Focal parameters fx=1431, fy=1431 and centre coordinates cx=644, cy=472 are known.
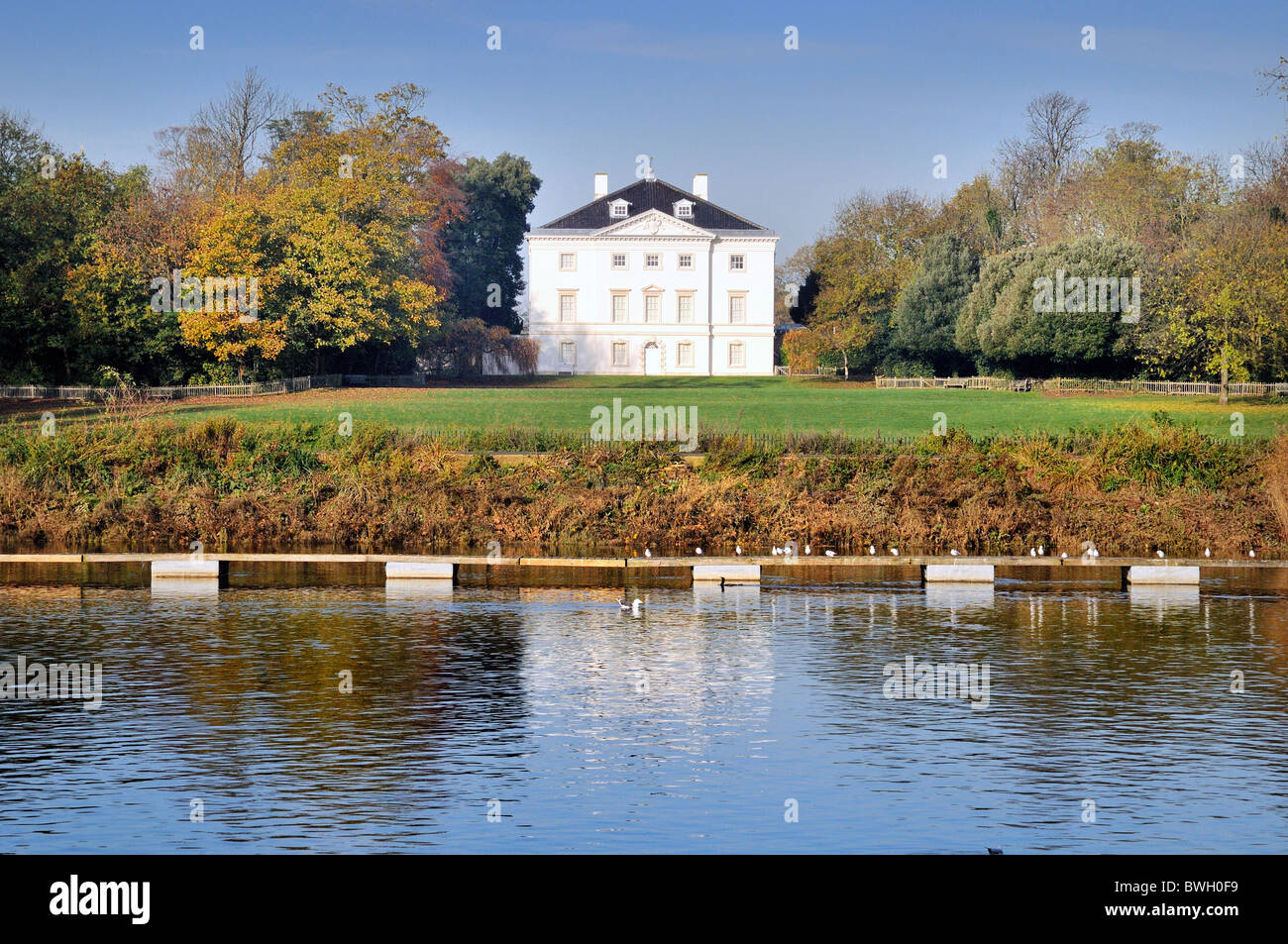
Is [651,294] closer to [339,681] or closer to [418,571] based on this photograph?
[418,571]

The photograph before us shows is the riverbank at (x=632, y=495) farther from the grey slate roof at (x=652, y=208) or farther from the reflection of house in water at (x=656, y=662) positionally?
the grey slate roof at (x=652, y=208)

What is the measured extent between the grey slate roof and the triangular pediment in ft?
2.93

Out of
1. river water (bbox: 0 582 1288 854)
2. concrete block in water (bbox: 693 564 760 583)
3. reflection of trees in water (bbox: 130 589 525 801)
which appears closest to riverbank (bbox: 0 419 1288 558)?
concrete block in water (bbox: 693 564 760 583)

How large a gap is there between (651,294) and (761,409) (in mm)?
51281

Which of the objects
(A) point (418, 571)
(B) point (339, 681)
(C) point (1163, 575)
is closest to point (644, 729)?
(B) point (339, 681)

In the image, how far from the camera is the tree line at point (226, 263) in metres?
61.3

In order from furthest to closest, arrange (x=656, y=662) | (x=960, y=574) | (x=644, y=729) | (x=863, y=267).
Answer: (x=863, y=267) → (x=960, y=574) → (x=656, y=662) → (x=644, y=729)

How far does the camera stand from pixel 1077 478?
3222 centimetres

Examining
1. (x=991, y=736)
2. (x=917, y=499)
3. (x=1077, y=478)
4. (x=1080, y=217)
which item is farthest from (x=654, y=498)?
(x=1080, y=217)

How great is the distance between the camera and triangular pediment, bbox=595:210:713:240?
108000 millimetres

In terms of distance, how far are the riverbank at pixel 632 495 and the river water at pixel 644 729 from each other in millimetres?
8255

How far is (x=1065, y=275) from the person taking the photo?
76.0 meters

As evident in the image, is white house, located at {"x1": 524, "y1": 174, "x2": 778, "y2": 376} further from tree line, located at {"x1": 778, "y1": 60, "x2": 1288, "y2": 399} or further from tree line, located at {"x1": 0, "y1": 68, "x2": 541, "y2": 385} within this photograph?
tree line, located at {"x1": 0, "y1": 68, "x2": 541, "y2": 385}
